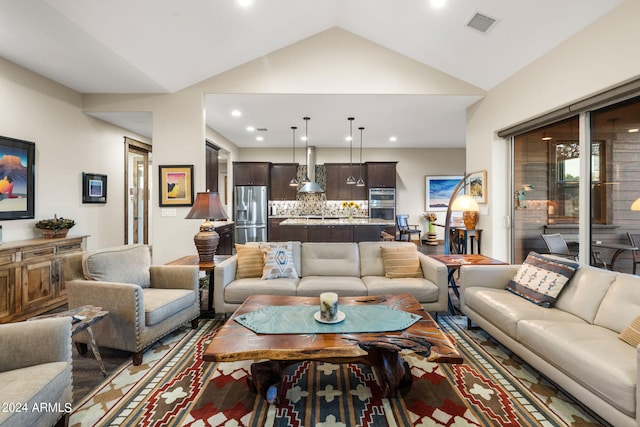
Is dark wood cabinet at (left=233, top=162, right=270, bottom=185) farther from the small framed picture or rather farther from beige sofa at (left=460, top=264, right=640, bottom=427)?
beige sofa at (left=460, top=264, right=640, bottom=427)

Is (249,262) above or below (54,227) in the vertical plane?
below

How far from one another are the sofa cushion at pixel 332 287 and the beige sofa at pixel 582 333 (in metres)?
1.08

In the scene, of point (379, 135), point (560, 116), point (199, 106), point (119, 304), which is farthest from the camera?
point (379, 135)

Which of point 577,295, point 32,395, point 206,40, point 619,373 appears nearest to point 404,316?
point 619,373

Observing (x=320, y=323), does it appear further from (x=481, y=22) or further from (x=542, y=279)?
(x=481, y=22)

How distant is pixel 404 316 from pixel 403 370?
0.34m

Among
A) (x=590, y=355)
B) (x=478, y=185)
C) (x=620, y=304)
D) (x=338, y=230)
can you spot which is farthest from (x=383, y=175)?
(x=590, y=355)

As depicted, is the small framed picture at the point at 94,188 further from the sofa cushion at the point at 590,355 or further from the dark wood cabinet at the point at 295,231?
the sofa cushion at the point at 590,355

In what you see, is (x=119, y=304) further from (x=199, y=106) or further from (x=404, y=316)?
(x=199, y=106)

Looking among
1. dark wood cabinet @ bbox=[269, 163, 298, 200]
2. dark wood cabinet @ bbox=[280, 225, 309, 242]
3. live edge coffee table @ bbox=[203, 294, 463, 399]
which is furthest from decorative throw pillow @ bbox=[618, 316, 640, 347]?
dark wood cabinet @ bbox=[269, 163, 298, 200]

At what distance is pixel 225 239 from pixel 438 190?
621 cm

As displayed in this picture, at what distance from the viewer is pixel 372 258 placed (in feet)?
11.7

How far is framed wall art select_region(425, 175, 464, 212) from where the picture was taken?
28.7 feet

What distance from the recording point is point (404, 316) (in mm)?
2074
